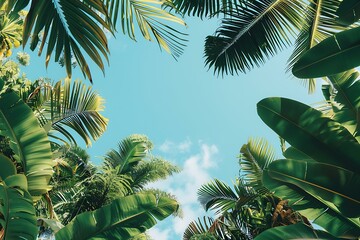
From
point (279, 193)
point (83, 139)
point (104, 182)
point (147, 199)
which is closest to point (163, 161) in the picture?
point (104, 182)

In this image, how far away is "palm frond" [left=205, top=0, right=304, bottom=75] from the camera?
16.4 ft

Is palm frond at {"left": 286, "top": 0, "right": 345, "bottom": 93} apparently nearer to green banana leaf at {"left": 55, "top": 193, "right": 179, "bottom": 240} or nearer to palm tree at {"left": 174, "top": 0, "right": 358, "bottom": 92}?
palm tree at {"left": 174, "top": 0, "right": 358, "bottom": 92}

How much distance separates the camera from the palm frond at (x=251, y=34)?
4984 millimetres

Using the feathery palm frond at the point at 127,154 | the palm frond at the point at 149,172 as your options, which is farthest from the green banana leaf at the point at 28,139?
the palm frond at the point at 149,172

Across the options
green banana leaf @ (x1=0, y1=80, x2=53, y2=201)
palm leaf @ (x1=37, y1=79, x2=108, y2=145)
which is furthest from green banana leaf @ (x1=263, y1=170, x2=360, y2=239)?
palm leaf @ (x1=37, y1=79, x2=108, y2=145)

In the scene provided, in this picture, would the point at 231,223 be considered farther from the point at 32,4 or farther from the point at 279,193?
the point at 32,4

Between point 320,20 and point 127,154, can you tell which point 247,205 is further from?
point 127,154

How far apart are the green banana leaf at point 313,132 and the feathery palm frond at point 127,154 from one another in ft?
22.8

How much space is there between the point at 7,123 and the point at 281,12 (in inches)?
143

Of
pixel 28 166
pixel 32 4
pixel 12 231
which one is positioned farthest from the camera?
pixel 28 166

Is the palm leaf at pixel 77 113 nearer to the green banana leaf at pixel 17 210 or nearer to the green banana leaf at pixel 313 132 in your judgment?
the green banana leaf at pixel 17 210

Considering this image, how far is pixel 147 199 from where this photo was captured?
3740 millimetres

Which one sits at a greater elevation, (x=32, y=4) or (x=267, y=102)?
(x=32, y=4)

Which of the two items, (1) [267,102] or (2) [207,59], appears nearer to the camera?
(1) [267,102]
